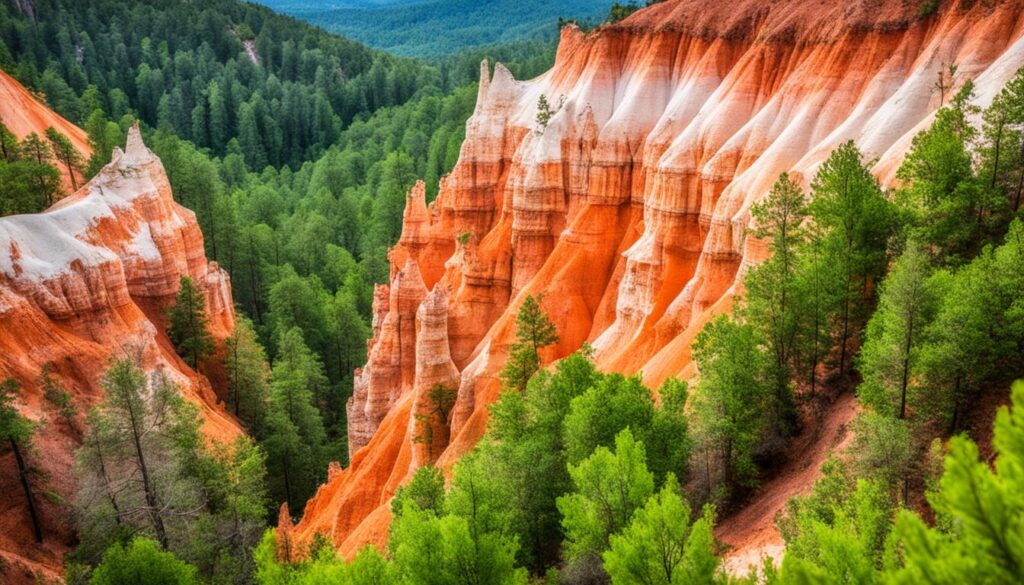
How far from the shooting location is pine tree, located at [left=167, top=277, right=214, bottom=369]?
47750mm

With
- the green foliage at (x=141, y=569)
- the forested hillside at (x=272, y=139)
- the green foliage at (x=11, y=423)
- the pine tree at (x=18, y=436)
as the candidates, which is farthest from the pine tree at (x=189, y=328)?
the green foliage at (x=141, y=569)

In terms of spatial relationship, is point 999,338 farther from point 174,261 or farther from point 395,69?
point 395,69

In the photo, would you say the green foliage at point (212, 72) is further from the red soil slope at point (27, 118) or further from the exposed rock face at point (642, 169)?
the exposed rock face at point (642, 169)

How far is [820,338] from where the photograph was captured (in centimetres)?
2195

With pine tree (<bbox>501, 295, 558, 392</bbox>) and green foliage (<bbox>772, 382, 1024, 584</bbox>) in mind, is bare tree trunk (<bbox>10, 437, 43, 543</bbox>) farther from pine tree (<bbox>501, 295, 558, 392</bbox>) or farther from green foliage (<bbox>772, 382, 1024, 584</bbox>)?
green foliage (<bbox>772, 382, 1024, 584</bbox>)

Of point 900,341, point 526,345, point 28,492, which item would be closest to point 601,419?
point 900,341

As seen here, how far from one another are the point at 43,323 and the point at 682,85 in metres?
33.9

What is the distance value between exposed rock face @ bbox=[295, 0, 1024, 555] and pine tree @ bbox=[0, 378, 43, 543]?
11175 mm

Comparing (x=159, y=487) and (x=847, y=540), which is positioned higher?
(x=847, y=540)

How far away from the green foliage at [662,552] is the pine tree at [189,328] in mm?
38914

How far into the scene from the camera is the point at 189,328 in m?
48.2

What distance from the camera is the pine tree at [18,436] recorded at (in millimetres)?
29656

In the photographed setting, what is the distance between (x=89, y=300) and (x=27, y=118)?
3713 centimetres

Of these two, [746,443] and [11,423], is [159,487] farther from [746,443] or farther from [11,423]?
[746,443]
